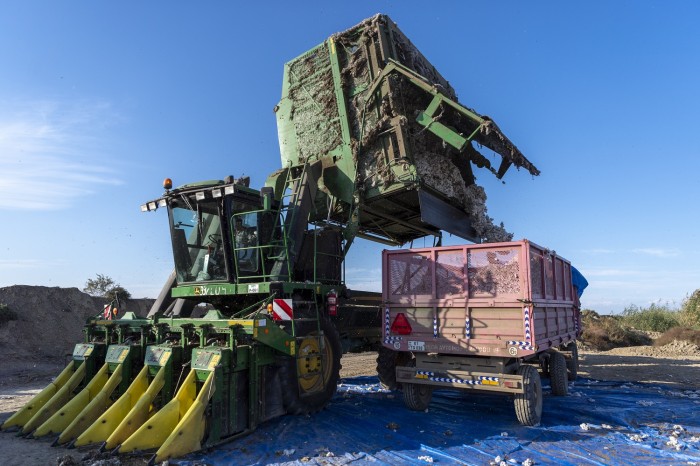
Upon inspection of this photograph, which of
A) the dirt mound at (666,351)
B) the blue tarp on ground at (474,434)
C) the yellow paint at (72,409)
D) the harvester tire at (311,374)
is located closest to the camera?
the blue tarp on ground at (474,434)

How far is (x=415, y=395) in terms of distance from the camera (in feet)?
23.2

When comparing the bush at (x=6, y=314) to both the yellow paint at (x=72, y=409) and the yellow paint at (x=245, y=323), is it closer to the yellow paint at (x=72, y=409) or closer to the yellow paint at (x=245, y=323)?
the yellow paint at (x=72, y=409)

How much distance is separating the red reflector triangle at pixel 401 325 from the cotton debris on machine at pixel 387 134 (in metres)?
2.16

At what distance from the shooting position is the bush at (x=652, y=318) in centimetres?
2862

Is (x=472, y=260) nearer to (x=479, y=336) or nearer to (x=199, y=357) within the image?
(x=479, y=336)

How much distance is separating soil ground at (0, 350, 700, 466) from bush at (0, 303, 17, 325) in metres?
2.49

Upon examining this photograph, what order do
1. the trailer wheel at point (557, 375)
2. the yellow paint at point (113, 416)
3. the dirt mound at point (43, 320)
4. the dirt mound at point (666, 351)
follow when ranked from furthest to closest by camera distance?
1. the dirt mound at point (666, 351)
2. the dirt mound at point (43, 320)
3. the trailer wheel at point (557, 375)
4. the yellow paint at point (113, 416)

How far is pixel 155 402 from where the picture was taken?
19.5ft

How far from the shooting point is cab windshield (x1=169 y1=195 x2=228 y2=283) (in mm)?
7184

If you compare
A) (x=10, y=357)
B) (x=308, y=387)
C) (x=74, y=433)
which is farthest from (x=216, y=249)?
(x=10, y=357)

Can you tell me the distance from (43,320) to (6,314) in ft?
4.08

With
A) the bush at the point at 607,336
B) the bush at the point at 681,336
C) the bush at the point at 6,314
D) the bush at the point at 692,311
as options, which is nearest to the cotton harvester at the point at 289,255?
the bush at the point at 6,314

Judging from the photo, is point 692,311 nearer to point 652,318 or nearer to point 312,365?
point 652,318

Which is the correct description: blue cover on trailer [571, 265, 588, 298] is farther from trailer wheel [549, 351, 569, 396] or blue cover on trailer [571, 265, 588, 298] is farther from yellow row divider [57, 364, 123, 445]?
yellow row divider [57, 364, 123, 445]
